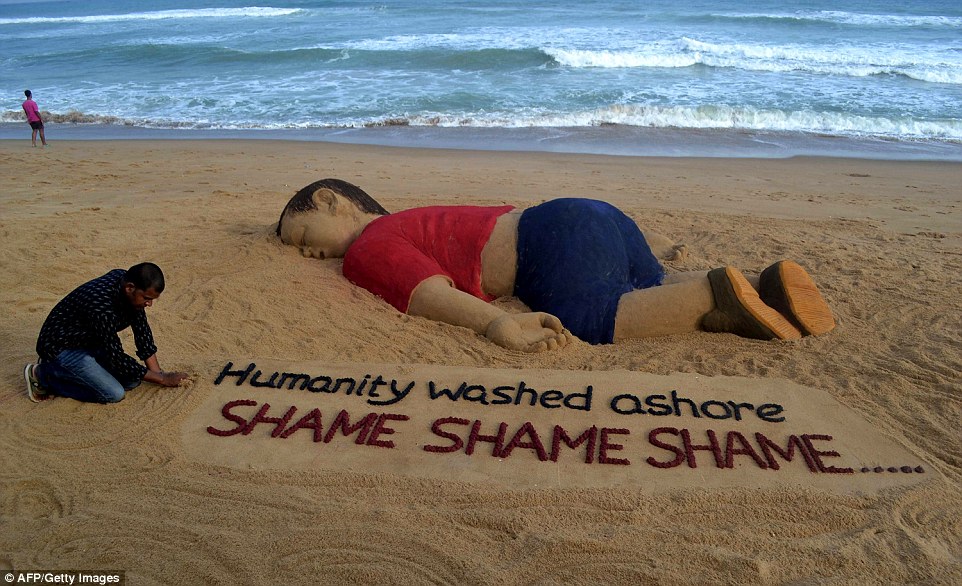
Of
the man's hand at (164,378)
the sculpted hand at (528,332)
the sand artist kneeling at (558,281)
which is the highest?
the sand artist kneeling at (558,281)

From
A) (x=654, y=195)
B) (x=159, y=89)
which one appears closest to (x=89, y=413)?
(x=654, y=195)

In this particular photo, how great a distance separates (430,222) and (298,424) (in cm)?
203

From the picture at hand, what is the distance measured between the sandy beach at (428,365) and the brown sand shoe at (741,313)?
0.08 m

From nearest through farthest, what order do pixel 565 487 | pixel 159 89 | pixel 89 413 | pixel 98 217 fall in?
pixel 565 487 → pixel 89 413 → pixel 98 217 → pixel 159 89

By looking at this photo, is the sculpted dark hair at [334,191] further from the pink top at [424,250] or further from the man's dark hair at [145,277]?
the man's dark hair at [145,277]

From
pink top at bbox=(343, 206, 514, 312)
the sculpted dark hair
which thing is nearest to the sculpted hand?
pink top at bbox=(343, 206, 514, 312)

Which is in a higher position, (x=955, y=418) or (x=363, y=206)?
(x=363, y=206)

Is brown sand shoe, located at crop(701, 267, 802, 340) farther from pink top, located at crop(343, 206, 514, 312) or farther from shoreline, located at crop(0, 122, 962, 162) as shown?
shoreline, located at crop(0, 122, 962, 162)

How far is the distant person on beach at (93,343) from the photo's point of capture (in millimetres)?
3928

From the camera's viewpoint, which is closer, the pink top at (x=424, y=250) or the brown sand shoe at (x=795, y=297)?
the brown sand shoe at (x=795, y=297)

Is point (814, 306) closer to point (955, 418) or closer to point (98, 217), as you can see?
point (955, 418)

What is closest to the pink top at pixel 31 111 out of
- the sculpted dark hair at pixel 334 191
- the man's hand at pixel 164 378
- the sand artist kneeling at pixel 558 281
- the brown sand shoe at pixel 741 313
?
the sculpted dark hair at pixel 334 191

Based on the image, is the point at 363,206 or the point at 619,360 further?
the point at 363,206

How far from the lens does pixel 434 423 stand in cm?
393
